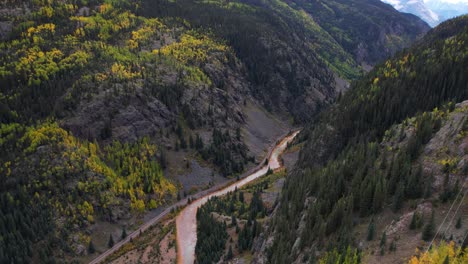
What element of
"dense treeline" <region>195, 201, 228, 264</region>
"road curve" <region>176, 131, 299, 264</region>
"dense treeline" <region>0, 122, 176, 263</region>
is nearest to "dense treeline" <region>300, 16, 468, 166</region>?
"dense treeline" <region>195, 201, 228, 264</region>

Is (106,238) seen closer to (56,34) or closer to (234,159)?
(234,159)

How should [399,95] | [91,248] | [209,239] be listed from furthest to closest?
[91,248] → [399,95] → [209,239]

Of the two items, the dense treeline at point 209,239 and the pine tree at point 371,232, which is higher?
the pine tree at point 371,232

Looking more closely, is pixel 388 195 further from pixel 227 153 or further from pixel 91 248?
pixel 227 153

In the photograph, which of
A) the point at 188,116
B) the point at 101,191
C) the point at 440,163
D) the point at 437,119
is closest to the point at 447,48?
the point at 437,119

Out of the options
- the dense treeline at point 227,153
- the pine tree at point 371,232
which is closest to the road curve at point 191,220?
the dense treeline at point 227,153

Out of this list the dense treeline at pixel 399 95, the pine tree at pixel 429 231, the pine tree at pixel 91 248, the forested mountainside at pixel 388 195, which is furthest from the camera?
the pine tree at pixel 91 248

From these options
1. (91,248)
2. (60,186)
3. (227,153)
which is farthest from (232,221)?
(227,153)

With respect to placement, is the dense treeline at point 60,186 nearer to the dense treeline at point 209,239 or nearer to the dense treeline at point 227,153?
the dense treeline at point 227,153

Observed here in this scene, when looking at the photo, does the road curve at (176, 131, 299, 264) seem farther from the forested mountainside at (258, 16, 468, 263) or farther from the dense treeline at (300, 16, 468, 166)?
the dense treeline at (300, 16, 468, 166)
